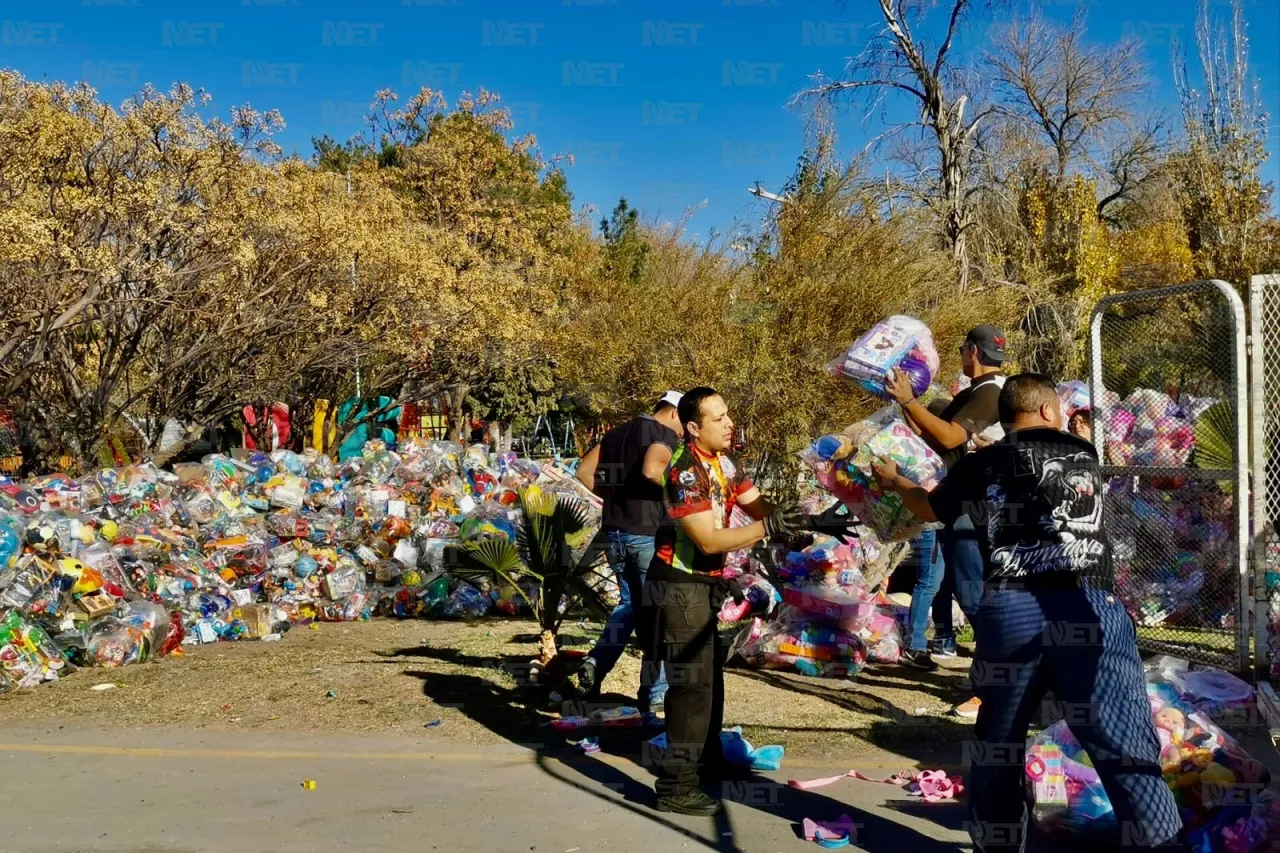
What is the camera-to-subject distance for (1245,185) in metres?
22.8

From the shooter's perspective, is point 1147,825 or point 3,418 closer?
point 1147,825

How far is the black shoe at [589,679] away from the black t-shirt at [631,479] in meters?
0.90

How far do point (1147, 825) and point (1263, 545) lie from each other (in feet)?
8.11

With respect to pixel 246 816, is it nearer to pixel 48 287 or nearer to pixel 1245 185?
→ pixel 48 287

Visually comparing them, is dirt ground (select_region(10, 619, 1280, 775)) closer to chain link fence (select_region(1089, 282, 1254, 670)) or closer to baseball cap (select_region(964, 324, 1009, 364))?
chain link fence (select_region(1089, 282, 1254, 670))

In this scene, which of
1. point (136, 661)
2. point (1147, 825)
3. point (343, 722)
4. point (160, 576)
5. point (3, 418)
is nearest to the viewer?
point (1147, 825)

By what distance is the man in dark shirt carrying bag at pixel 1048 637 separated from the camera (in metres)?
3.32

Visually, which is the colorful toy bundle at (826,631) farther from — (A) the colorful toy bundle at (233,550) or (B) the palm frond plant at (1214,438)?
(B) the palm frond plant at (1214,438)

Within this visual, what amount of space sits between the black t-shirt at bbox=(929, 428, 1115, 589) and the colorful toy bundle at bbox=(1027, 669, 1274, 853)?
2.64ft

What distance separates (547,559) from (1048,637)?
14.0ft

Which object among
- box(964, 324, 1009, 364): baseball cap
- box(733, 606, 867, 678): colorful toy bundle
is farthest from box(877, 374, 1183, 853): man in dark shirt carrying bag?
box(733, 606, 867, 678): colorful toy bundle

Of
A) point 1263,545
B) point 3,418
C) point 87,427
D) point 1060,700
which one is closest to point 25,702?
point 1060,700

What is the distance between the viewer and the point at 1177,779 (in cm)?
400

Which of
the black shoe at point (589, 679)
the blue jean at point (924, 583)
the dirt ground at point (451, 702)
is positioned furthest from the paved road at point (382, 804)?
the blue jean at point (924, 583)
